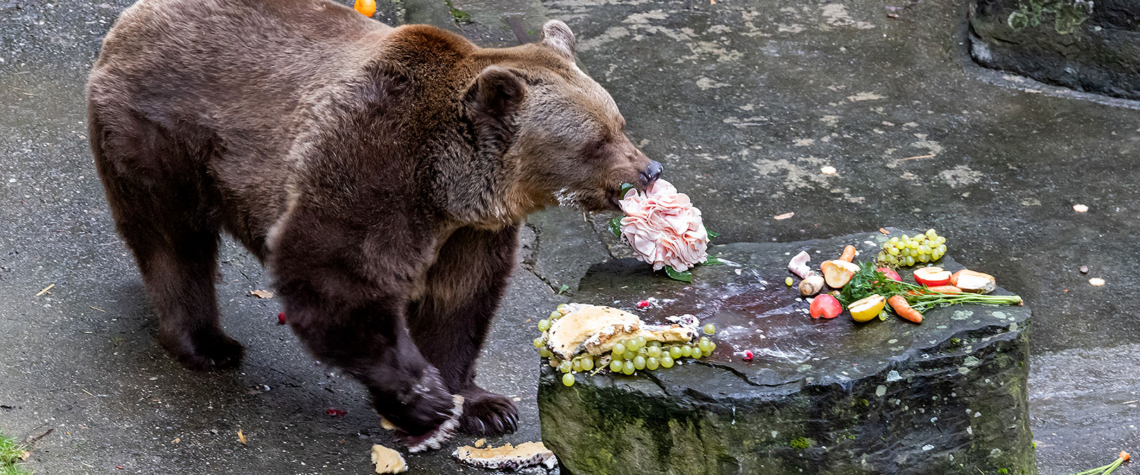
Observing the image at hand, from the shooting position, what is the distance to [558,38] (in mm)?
4090

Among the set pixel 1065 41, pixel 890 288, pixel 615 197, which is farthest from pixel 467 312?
pixel 1065 41

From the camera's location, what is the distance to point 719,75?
7.93m

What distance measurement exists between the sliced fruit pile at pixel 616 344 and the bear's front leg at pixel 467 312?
751 mm

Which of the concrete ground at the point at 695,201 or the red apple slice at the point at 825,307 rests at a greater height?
the red apple slice at the point at 825,307

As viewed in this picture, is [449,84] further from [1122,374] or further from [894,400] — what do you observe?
[1122,374]

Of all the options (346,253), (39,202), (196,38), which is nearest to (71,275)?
(39,202)

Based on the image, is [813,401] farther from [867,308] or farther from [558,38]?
[558,38]

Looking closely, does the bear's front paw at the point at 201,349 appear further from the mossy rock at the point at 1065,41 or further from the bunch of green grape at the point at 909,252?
the mossy rock at the point at 1065,41

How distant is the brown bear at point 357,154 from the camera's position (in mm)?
3713

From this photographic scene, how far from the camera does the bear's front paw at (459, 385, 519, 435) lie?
4445 mm

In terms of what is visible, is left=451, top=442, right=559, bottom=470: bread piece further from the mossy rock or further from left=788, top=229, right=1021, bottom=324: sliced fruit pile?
the mossy rock

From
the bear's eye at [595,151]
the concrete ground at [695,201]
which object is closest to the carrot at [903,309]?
the bear's eye at [595,151]

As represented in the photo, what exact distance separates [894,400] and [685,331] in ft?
2.47

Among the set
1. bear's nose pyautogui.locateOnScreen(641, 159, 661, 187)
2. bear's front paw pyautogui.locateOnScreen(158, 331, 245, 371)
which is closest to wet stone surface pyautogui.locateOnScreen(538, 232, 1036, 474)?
bear's nose pyautogui.locateOnScreen(641, 159, 661, 187)
